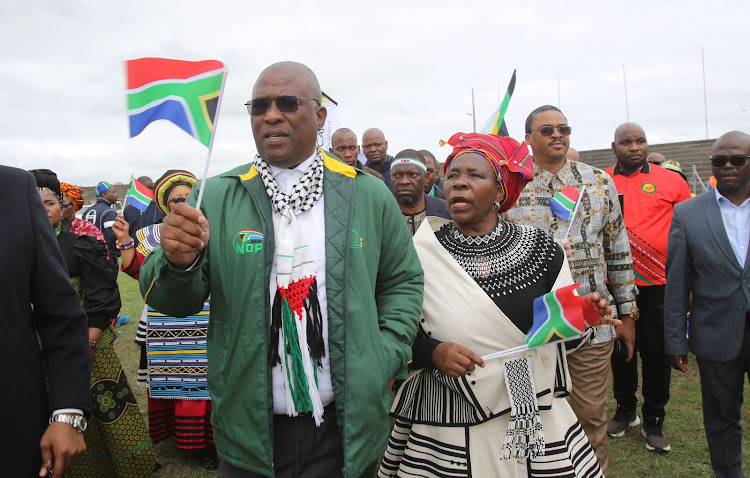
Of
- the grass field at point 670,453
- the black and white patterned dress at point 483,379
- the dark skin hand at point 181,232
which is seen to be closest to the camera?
the dark skin hand at point 181,232

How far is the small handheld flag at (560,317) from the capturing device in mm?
2387

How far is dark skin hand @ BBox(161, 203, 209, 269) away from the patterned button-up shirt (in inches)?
95.2

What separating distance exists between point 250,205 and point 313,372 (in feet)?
2.08

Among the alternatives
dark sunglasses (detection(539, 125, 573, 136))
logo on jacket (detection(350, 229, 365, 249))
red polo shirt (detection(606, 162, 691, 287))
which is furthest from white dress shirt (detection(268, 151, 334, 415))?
red polo shirt (detection(606, 162, 691, 287))

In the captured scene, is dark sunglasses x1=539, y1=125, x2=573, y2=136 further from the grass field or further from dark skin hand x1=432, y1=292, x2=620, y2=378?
the grass field

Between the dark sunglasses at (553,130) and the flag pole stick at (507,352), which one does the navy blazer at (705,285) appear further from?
the flag pole stick at (507,352)

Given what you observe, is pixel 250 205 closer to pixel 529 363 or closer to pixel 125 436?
pixel 529 363

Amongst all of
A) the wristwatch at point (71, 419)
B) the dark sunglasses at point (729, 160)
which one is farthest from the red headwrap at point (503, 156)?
the wristwatch at point (71, 419)

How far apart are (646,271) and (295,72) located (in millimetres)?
3826

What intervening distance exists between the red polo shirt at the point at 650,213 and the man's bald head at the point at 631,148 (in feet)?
0.24

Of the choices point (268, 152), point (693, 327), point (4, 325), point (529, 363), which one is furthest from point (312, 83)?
point (693, 327)

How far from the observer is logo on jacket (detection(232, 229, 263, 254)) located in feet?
6.45

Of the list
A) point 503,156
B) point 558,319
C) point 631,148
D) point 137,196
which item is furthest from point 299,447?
point 137,196

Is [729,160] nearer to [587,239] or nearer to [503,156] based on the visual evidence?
[587,239]
